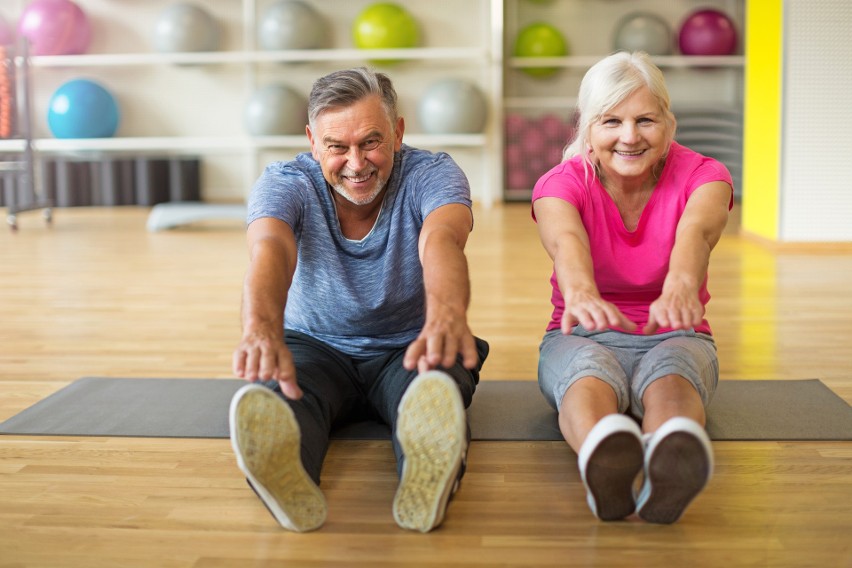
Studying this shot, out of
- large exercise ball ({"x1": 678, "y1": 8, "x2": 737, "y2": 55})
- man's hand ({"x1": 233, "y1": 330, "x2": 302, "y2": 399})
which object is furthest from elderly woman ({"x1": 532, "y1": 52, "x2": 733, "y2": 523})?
large exercise ball ({"x1": 678, "y1": 8, "x2": 737, "y2": 55})

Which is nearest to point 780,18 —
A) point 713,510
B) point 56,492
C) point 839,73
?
point 839,73

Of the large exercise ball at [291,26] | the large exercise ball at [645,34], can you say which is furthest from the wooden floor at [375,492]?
the large exercise ball at [291,26]

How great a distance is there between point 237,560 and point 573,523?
497mm

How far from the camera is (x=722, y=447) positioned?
1.75 m

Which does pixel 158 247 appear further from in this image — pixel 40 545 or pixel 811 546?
pixel 811 546

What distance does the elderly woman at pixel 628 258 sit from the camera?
152 cm

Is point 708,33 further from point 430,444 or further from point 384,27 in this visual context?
point 430,444

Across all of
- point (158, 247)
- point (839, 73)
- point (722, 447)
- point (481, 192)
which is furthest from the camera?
point (481, 192)

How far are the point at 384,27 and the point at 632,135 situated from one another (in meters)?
5.14

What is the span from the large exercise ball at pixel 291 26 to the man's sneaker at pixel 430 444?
18.7ft

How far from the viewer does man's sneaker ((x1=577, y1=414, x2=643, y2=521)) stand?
129 centimetres

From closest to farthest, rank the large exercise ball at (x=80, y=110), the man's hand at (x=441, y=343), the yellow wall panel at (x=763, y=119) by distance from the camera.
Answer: the man's hand at (x=441, y=343), the yellow wall panel at (x=763, y=119), the large exercise ball at (x=80, y=110)

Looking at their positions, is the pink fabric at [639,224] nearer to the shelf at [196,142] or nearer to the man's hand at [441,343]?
the man's hand at [441,343]

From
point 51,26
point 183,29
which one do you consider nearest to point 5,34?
point 51,26
